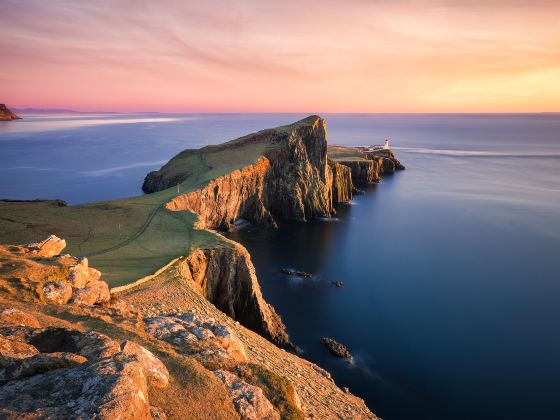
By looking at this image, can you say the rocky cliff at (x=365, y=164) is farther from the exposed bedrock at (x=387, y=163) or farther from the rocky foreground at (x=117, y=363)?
the rocky foreground at (x=117, y=363)

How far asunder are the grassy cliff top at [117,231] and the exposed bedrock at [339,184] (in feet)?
168

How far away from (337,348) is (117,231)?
32016 mm

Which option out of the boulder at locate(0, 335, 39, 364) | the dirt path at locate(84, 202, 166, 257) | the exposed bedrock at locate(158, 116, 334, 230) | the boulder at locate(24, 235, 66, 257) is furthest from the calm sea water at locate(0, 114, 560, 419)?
the boulder at locate(0, 335, 39, 364)

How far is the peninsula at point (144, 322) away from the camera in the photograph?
10.7m

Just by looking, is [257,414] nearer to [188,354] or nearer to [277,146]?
A: [188,354]

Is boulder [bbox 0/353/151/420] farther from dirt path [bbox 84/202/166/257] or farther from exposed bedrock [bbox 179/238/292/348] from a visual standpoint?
dirt path [bbox 84/202/166/257]

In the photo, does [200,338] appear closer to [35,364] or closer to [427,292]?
[35,364]

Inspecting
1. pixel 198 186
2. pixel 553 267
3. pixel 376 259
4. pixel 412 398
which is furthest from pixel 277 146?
pixel 412 398

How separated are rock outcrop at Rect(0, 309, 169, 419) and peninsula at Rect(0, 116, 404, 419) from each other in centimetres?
4

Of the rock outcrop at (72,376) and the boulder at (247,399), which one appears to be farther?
the boulder at (247,399)

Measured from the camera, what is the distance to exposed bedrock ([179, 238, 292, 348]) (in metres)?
39.4

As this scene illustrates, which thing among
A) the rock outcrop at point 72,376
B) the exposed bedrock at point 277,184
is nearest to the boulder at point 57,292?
the rock outcrop at point 72,376

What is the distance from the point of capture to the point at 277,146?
94.6 meters

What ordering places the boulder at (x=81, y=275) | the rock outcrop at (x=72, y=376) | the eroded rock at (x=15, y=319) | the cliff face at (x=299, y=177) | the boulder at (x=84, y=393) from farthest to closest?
1. the cliff face at (x=299, y=177)
2. the boulder at (x=81, y=275)
3. the eroded rock at (x=15, y=319)
4. the rock outcrop at (x=72, y=376)
5. the boulder at (x=84, y=393)
